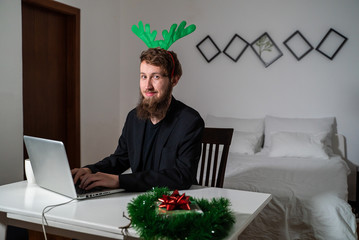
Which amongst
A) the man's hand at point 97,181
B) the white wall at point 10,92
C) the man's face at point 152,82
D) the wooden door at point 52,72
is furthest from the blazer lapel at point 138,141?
the wooden door at point 52,72

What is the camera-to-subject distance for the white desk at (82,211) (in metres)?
1.04

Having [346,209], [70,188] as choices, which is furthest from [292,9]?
[70,188]

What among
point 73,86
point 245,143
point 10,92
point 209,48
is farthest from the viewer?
point 209,48

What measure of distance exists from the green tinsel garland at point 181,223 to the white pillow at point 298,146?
2.47 metres

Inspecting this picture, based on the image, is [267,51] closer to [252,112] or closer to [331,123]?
[252,112]

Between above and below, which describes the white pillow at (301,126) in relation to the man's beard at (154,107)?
below

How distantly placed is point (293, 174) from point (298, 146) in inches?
28.0

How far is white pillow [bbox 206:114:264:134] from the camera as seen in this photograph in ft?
12.5

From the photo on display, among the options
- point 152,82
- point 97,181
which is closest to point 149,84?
point 152,82

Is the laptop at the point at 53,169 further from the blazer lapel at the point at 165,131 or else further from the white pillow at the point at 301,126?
the white pillow at the point at 301,126

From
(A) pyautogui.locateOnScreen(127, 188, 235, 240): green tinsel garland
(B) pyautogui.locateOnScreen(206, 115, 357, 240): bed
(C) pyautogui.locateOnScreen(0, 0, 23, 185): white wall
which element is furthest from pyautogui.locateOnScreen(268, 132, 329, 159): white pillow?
(A) pyautogui.locateOnScreen(127, 188, 235, 240): green tinsel garland

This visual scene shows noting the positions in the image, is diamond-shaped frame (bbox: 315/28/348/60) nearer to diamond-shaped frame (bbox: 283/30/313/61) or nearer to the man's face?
diamond-shaped frame (bbox: 283/30/313/61)

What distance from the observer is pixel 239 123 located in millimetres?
3875

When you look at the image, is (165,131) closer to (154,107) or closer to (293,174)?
(154,107)
